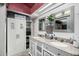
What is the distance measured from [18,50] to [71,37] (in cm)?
118

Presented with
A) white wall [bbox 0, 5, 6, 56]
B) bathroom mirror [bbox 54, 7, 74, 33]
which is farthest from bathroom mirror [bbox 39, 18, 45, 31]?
white wall [bbox 0, 5, 6, 56]

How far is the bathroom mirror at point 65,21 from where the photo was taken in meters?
2.22

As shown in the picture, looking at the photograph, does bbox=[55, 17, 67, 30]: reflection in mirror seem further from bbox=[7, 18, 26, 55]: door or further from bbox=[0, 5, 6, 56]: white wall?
bbox=[0, 5, 6, 56]: white wall

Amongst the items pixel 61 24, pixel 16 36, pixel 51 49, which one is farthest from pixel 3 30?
pixel 61 24

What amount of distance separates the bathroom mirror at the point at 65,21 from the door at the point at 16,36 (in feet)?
2.46

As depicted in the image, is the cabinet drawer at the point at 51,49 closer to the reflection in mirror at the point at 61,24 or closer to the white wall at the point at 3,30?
the reflection in mirror at the point at 61,24

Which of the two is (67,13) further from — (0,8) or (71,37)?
(0,8)

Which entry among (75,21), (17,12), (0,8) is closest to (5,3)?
(0,8)

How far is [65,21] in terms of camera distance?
231 cm

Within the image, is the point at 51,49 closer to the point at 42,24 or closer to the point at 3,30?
the point at 42,24

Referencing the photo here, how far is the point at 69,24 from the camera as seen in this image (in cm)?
225

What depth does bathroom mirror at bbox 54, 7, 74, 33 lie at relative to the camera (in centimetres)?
222

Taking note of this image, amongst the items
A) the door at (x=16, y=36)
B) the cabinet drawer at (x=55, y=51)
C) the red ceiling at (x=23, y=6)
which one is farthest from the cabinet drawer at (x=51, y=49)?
the red ceiling at (x=23, y=6)

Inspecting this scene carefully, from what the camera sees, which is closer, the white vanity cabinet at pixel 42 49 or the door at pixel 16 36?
the white vanity cabinet at pixel 42 49
